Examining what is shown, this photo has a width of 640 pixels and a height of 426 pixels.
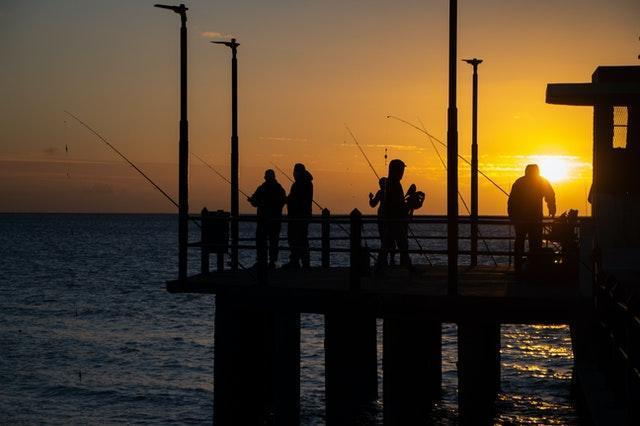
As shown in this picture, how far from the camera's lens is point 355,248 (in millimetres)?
16453

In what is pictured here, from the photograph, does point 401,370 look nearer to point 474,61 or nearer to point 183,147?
point 183,147

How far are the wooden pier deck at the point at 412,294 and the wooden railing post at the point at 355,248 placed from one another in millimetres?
178

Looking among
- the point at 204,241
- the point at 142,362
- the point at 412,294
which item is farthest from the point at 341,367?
the point at 142,362

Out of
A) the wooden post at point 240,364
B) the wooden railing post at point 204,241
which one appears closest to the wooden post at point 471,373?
the wooden post at point 240,364

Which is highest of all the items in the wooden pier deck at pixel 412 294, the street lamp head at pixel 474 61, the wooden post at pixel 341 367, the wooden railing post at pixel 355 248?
the street lamp head at pixel 474 61

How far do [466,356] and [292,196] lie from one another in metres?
4.48

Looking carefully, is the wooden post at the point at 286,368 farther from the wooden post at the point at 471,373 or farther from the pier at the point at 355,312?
the wooden post at the point at 471,373

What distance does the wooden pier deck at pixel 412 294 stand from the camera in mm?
15398

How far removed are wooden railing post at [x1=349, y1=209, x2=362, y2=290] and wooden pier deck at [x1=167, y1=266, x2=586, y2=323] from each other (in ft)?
0.58

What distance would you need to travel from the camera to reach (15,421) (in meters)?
28.4

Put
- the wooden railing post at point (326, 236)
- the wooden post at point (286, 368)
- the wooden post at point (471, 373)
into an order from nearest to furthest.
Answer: the wooden railing post at point (326, 236) < the wooden post at point (471, 373) < the wooden post at point (286, 368)

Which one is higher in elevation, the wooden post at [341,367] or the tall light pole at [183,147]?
the tall light pole at [183,147]

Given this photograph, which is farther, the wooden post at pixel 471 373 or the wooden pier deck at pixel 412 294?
the wooden post at pixel 471 373

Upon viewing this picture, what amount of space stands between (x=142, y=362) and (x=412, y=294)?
24.4 m
